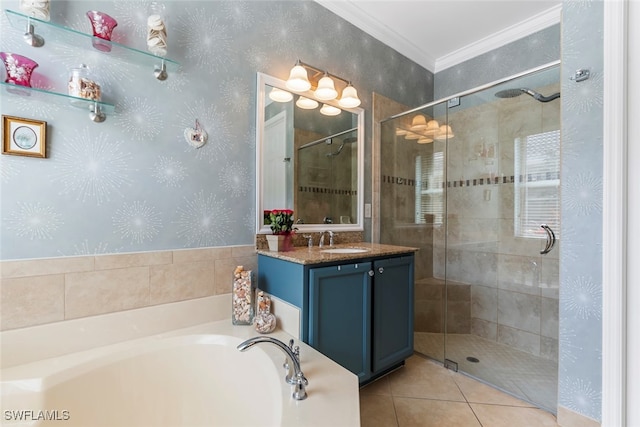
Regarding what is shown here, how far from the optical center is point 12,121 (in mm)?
1153

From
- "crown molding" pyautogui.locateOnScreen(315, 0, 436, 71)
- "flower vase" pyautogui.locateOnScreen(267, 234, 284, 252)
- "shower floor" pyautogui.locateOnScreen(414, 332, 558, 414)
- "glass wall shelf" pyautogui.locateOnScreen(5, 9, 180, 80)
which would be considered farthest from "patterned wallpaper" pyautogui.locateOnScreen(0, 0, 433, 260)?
"shower floor" pyautogui.locateOnScreen(414, 332, 558, 414)

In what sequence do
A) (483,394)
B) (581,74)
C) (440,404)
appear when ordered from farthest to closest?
(483,394), (440,404), (581,74)

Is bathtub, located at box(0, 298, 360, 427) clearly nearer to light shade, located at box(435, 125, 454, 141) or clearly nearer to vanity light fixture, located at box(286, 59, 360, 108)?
vanity light fixture, located at box(286, 59, 360, 108)

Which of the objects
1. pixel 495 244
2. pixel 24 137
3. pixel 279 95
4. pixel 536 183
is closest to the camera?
pixel 24 137

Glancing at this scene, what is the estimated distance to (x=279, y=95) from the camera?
6.50 ft

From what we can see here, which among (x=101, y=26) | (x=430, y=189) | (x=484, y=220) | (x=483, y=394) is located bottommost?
(x=483, y=394)

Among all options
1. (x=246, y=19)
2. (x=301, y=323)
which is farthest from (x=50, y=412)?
(x=246, y=19)

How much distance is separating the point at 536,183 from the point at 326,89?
1.81 meters

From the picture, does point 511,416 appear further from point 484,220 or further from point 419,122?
point 419,122

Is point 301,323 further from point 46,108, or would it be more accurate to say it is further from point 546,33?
point 546,33

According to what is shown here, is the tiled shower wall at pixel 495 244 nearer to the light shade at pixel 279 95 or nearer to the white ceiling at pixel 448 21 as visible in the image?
the white ceiling at pixel 448 21

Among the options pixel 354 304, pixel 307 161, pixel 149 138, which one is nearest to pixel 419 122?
pixel 307 161

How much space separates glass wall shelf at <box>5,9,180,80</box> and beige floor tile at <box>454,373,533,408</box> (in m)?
2.62
